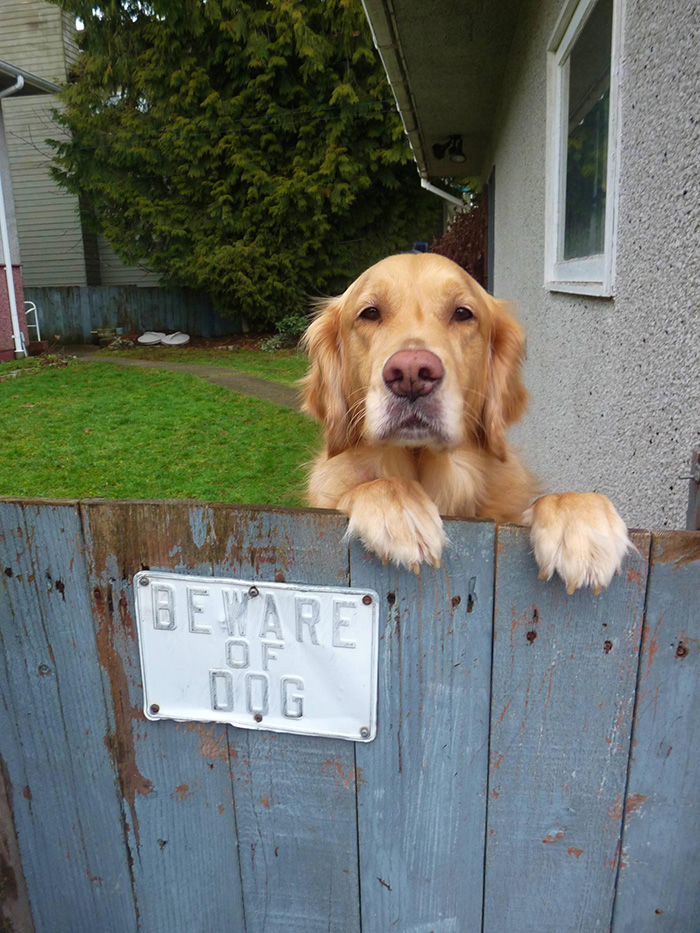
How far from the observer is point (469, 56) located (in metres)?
5.82

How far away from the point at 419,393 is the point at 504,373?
2.30ft

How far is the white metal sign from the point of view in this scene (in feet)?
4.74

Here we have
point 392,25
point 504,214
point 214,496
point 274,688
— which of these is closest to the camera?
point 274,688

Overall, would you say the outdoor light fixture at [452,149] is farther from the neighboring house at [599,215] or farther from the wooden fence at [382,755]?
the wooden fence at [382,755]

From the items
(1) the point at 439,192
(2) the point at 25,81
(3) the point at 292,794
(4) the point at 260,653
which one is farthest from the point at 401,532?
(2) the point at 25,81

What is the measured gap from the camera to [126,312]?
57.7 ft

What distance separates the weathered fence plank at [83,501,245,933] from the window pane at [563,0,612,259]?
2249 mm

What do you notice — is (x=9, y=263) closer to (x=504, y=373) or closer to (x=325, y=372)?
(x=325, y=372)

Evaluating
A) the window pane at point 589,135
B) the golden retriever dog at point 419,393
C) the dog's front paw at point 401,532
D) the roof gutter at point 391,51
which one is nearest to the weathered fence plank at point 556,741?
the dog's front paw at point 401,532

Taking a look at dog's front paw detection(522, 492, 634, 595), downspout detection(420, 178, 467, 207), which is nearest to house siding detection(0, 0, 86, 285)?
downspout detection(420, 178, 467, 207)

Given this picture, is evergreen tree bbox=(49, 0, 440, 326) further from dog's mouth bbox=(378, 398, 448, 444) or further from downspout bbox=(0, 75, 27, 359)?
dog's mouth bbox=(378, 398, 448, 444)

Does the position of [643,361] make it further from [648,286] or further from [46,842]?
[46,842]

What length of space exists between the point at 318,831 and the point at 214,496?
4230 mm

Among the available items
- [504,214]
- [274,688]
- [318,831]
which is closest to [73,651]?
[274,688]
